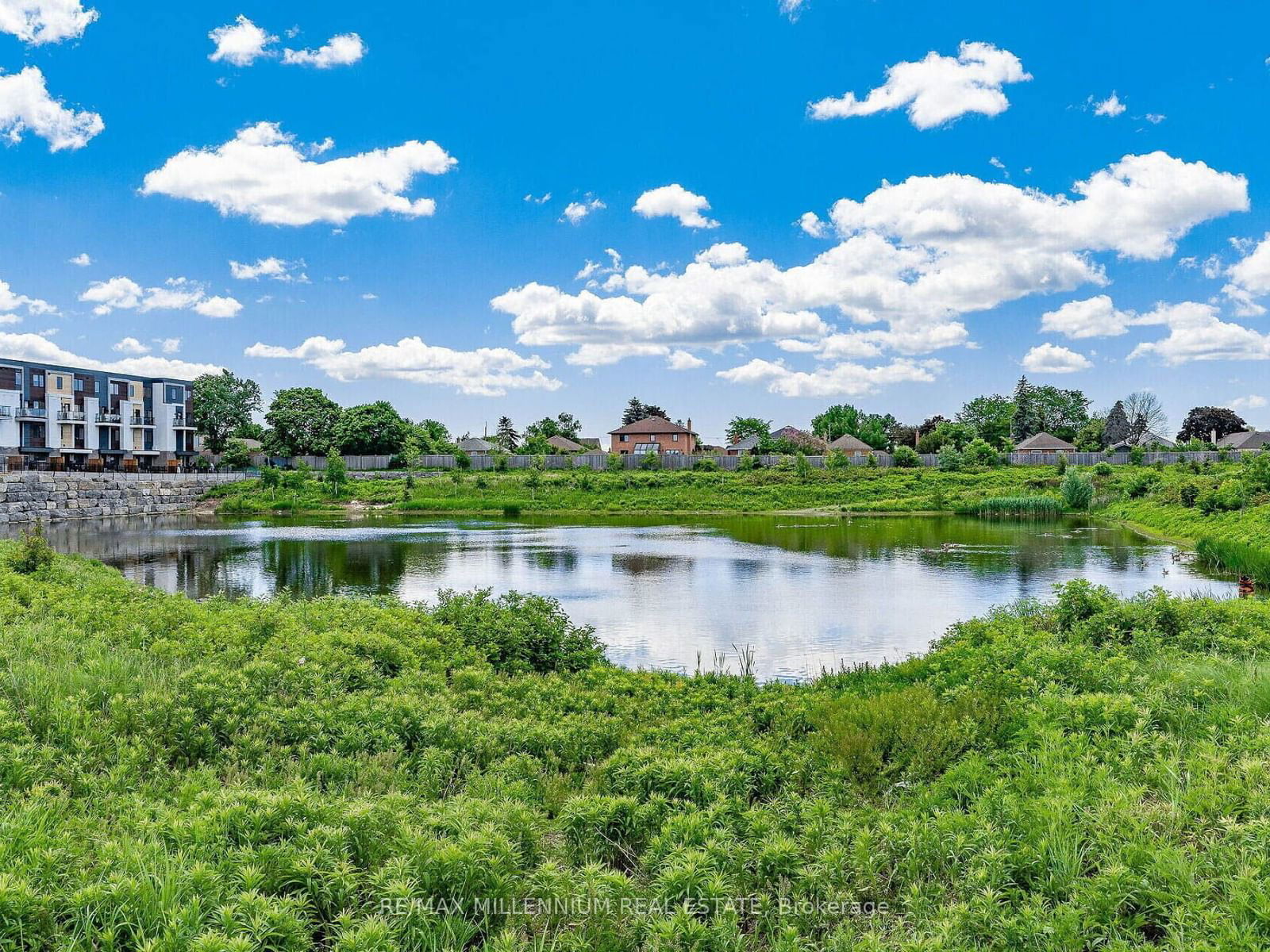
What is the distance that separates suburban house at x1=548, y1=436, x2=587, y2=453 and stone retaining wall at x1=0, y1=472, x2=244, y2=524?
45927mm

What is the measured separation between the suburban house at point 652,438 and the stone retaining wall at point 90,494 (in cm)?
4715

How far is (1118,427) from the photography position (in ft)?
392

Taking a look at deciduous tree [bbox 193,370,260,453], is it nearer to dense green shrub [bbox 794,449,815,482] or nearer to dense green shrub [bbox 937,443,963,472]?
dense green shrub [bbox 794,449,815,482]

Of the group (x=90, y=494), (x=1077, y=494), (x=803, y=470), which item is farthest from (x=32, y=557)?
(x=803, y=470)

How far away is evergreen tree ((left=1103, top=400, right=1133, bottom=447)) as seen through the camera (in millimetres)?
117375

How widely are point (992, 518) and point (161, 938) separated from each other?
52158 millimetres

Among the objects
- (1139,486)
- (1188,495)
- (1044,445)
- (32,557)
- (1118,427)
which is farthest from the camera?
(1118,427)

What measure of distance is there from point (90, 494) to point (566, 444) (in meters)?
59.7

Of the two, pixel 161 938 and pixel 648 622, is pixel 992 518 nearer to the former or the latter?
pixel 648 622

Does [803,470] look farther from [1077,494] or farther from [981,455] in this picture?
[1077,494]

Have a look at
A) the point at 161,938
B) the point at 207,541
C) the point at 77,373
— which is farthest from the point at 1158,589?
the point at 77,373

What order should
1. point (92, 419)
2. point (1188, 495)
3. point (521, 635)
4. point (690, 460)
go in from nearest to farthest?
1. point (521, 635)
2. point (1188, 495)
3. point (92, 419)
4. point (690, 460)

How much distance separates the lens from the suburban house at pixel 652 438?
9988 centimetres

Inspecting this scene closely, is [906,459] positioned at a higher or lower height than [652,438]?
lower
